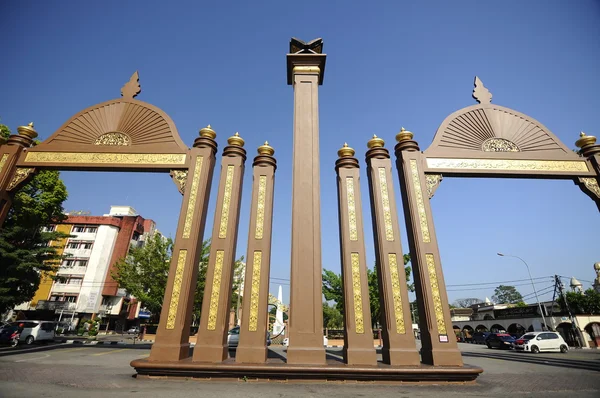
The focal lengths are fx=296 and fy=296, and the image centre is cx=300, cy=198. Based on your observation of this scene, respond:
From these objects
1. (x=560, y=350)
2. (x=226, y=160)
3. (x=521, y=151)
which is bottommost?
(x=560, y=350)

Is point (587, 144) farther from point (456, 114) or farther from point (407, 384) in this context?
point (407, 384)

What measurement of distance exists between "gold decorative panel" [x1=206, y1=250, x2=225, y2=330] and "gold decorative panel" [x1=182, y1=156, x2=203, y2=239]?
89 cm

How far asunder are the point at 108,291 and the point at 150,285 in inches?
550

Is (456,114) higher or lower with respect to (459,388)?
higher

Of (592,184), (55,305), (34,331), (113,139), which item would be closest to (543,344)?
(592,184)

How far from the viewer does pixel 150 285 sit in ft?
66.0

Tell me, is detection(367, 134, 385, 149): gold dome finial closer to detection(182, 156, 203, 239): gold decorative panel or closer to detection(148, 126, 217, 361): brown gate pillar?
detection(148, 126, 217, 361): brown gate pillar

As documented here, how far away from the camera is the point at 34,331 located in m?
15.1

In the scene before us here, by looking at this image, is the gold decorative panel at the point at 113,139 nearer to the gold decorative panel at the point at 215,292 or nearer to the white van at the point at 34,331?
the gold decorative panel at the point at 215,292

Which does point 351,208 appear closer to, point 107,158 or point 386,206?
point 386,206

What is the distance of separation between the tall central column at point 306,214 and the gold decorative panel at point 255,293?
0.70 m

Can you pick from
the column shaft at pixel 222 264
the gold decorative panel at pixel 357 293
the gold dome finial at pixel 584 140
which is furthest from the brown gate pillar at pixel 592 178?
the column shaft at pixel 222 264

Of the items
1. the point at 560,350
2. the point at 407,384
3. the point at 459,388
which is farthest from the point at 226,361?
the point at 560,350

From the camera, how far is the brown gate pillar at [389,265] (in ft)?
19.2
